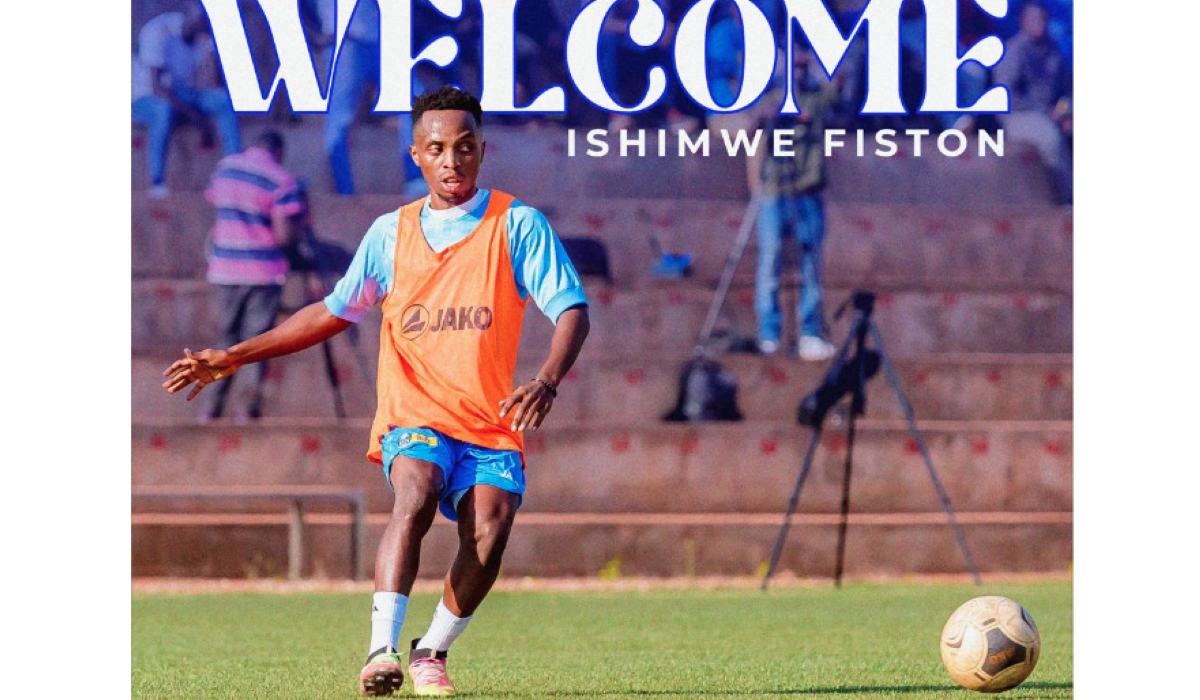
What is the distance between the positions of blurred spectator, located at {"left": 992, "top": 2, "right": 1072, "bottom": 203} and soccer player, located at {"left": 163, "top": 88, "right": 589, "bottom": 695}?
4.64 m

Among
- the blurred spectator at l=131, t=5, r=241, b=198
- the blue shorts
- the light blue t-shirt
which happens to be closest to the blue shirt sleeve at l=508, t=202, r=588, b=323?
the light blue t-shirt

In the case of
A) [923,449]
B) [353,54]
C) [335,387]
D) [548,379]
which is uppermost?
[353,54]

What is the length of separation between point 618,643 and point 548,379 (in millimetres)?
2711

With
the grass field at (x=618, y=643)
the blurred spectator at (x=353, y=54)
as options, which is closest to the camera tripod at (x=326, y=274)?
the blurred spectator at (x=353, y=54)

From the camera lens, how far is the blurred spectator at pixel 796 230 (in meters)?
12.1

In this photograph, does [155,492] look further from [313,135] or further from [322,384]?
[313,135]

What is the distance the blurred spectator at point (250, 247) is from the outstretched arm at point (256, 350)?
18.5 feet

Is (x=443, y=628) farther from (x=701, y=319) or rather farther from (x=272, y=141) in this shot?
(x=701, y=319)

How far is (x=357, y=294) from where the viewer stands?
6.10 meters

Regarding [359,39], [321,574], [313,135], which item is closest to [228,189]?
[313,135]

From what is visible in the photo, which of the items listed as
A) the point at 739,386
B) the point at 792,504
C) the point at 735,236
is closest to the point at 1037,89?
the point at 735,236

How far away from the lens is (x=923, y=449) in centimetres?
1170

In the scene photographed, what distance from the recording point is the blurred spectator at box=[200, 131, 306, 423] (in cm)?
1176

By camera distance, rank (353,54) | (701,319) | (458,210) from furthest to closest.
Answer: (701,319) < (353,54) < (458,210)
